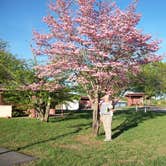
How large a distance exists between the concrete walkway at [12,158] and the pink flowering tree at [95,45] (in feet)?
14.7

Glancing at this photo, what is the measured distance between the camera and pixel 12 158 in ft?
23.5

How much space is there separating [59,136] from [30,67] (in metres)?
7.06

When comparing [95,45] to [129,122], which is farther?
[129,122]

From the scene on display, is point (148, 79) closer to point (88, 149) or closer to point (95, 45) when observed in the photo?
point (95, 45)

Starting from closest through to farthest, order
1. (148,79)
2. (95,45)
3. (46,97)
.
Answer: (95,45) < (46,97) < (148,79)

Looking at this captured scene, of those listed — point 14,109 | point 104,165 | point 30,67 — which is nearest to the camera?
point 104,165

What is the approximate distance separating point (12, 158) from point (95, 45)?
18.9 ft

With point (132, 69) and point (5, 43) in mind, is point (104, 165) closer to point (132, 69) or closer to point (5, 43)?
point (132, 69)

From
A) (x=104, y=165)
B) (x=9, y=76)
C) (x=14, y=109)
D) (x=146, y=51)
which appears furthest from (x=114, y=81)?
(x=14, y=109)

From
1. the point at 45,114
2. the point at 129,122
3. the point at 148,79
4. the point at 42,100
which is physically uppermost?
the point at 148,79

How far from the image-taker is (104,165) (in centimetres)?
677

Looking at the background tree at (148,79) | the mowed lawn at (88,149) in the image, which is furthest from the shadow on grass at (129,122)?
the background tree at (148,79)

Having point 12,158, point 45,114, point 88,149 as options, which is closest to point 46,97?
point 45,114

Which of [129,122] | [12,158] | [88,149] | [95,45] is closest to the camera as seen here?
[12,158]
